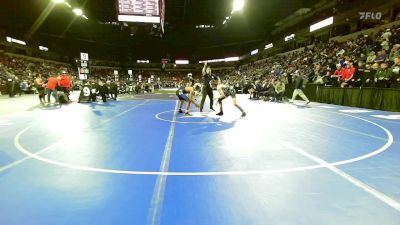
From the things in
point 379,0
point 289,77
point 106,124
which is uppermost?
point 379,0

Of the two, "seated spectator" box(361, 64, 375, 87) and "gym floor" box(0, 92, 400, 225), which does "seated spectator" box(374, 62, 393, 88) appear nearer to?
"seated spectator" box(361, 64, 375, 87)

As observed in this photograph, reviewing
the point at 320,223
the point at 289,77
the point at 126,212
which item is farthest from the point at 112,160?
the point at 289,77

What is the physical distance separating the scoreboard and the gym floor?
1187 centimetres

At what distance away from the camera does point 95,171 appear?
15.2 feet

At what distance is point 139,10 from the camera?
1795 centimetres

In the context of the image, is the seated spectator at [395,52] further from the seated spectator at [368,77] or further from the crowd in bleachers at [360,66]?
the seated spectator at [368,77]

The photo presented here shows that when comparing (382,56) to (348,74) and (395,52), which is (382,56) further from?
(348,74)

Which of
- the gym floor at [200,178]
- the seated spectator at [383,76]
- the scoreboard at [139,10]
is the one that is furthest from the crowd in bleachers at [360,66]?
the scoreboard at [139,10]

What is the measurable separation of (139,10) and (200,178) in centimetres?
1581

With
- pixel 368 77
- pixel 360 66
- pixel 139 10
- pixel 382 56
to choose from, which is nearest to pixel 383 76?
pixel 368 77

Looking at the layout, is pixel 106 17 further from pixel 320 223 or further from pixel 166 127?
pixel 320 223

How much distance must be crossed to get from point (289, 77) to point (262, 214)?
86.7ft

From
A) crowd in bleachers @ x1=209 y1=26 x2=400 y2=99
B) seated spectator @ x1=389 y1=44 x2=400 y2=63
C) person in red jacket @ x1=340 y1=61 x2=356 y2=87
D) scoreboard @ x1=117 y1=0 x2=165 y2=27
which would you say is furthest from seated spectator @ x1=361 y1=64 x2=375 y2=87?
scoreboard @ x1=117 y1=0 x2=165 y2=27

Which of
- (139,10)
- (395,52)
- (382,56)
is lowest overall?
(382,56)
